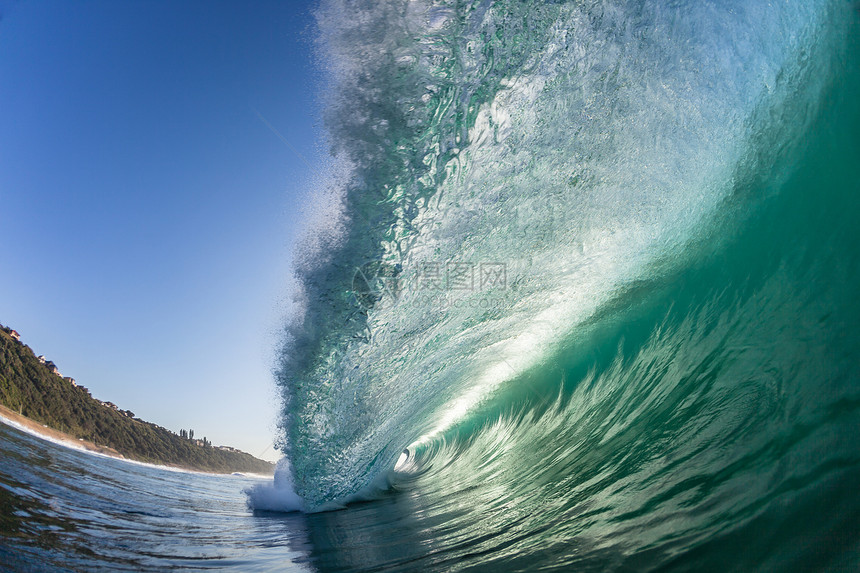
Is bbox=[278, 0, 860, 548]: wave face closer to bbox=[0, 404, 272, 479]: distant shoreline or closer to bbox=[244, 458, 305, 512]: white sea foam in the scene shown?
bbox=[244, 458, 305, 512]: white sea foam

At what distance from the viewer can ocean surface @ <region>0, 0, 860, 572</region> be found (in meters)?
2.23

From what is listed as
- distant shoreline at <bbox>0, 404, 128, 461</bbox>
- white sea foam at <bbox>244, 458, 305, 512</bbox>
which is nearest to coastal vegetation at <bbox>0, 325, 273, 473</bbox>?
distant shoreline at <bbox>0, 404, 128, 461</bbox>

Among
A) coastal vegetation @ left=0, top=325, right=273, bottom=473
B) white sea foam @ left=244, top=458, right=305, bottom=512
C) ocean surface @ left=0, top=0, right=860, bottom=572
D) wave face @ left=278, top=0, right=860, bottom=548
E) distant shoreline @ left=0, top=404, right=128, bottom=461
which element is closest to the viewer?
ocean surface @ left=0, top=0, right=860, bottom=572

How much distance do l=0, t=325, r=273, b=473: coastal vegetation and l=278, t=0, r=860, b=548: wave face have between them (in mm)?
56704

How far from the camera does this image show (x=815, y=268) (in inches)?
118

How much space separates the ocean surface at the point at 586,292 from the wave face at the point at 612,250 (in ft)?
0.08

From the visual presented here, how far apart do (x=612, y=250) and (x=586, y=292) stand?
2.85 ft

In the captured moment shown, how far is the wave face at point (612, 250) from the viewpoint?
244 cm

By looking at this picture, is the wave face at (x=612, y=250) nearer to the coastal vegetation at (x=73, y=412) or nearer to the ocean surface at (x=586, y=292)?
the ocean surface at (x=586, y=292)

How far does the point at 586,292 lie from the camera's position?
5.98m

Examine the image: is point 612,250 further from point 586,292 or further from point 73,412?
point 73,412

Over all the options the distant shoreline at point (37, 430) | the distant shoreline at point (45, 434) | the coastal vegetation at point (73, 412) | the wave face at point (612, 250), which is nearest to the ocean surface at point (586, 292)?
the wave face at point (612, 250)

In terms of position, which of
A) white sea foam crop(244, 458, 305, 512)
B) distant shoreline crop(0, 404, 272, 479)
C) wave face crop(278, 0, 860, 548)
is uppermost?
distant shoreline crop(0, 404, 272, 479)

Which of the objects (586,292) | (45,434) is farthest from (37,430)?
(586,292)
